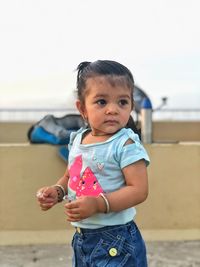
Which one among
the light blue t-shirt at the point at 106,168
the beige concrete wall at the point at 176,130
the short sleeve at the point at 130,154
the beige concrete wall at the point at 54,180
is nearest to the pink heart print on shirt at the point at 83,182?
the light blue t-shirt at the point at 106,168

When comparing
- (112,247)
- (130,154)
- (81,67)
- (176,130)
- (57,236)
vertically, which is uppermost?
(81,67)

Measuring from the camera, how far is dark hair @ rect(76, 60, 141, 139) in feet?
6.66

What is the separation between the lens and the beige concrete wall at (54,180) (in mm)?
4590

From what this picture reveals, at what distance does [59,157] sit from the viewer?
183 inches

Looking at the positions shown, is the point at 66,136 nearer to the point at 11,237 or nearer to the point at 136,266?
the point at 11,237

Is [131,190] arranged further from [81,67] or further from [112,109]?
[81,67]

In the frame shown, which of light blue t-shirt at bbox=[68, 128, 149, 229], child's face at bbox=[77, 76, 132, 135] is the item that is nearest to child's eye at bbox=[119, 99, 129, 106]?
child's face at bbox=[77, 76, 132, 135]

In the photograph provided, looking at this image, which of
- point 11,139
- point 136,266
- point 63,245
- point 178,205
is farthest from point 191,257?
point 11,139

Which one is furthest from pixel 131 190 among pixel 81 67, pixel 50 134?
pixel 50 134

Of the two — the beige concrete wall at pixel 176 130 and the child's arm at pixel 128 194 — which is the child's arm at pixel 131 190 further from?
the beige concrete wall at pixel 176 130

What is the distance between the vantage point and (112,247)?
2.05 m

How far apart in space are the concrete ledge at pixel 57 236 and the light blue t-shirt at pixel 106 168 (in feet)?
8.44

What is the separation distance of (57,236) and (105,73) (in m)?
Result: 2.86

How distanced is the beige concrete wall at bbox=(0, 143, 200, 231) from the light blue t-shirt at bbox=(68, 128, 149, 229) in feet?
8.36
